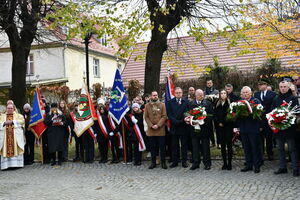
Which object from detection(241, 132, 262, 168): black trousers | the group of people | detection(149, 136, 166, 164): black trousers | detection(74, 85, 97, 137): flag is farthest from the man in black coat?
detection(74, 85, 97, 137): flag

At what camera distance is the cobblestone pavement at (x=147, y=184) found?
258 inches

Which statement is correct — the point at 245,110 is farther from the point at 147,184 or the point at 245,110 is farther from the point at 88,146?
the point at 88,146

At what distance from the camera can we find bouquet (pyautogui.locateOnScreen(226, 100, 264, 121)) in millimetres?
7969

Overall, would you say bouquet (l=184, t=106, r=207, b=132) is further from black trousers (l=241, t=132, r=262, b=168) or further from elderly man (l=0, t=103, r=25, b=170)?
elderly man (l=0, t=103, r=25, b=170)

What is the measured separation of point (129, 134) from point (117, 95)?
1.26 m

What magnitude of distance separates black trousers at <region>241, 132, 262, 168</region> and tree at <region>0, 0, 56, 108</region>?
9465 mm

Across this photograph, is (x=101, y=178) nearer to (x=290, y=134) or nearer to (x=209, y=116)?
(x=209, y=116)

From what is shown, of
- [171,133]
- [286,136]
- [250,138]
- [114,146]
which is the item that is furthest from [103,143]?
[286,136]

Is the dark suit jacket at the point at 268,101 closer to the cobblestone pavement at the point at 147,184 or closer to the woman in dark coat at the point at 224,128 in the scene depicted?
the woman in dark coat at the point at 224,128

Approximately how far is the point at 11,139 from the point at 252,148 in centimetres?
719

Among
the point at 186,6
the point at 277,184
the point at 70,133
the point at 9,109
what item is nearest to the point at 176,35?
the point at 186,6

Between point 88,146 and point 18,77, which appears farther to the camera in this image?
point 18,77

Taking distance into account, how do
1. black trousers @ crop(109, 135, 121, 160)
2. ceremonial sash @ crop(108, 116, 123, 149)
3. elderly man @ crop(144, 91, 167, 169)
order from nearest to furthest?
elderly man @ crop(144, 91, 167, 169), ceremonial sash @ crop(108, 116, 123, 149), black trousers @ crop(109, 135, 121, 160)

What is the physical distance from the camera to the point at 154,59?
39.1 feet
